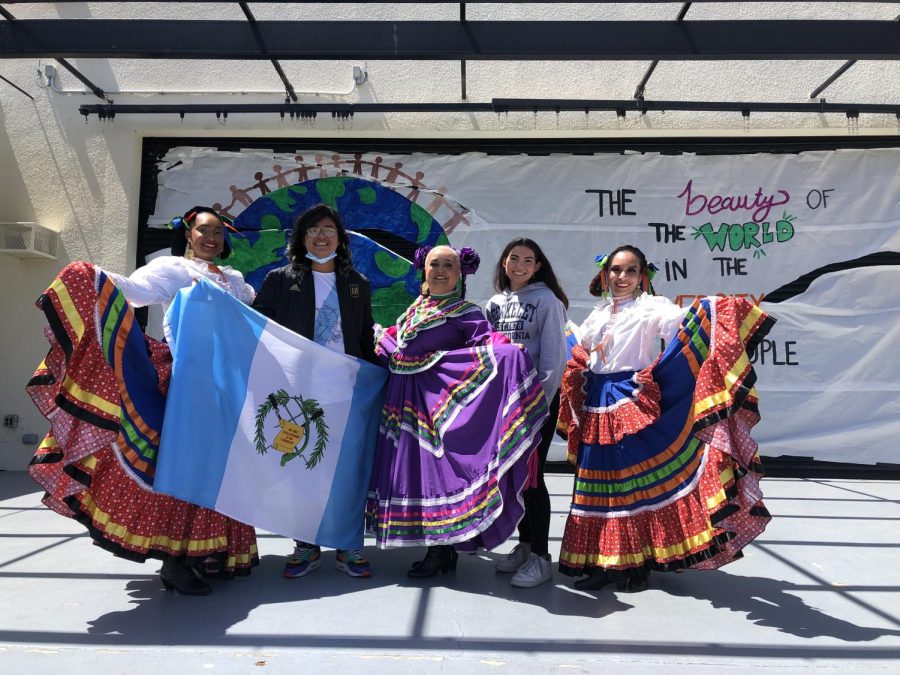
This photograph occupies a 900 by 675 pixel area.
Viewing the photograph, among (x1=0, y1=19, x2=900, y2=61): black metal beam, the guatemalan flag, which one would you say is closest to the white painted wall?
(x1=0, y1=19, x2=900, y2=61): black metal beam

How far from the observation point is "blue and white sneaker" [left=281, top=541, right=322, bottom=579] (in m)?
3.08

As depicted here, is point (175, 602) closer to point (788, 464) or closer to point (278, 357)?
point (278, 357)

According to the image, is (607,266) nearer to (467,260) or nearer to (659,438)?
(467,260)

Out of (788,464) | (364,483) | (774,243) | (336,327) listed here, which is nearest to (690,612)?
(364,483)

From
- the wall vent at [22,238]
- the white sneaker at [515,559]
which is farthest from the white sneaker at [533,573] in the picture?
the wall vent at [22,238]

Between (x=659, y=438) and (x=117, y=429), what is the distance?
6.78 feet

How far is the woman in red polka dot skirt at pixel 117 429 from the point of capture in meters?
2.56

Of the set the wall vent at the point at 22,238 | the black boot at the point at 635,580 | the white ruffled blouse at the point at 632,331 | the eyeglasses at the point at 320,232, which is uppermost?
the wall vent at the point at 22,238

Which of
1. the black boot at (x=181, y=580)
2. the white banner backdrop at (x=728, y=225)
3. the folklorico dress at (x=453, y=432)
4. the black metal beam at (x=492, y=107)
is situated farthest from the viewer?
the white banner backdrop at (x=728, y=225)

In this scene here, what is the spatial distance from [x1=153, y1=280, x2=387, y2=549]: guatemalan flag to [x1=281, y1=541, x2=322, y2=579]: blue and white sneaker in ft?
0.45

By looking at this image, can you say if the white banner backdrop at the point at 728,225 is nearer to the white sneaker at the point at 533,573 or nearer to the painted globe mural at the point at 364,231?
the painted globe mural at the point at 364,231

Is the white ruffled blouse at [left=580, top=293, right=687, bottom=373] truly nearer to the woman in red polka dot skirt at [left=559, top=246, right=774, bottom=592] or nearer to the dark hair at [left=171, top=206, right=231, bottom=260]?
the woman in red polka dot skirt at [left=559, top=246, right=774, bottom=592]

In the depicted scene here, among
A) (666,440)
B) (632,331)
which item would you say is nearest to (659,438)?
(666,440)

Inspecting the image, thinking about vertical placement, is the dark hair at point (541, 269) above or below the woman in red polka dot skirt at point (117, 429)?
above
